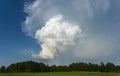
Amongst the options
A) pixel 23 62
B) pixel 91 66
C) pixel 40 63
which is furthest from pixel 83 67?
pixel 23 62

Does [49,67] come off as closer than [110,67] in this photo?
Yes

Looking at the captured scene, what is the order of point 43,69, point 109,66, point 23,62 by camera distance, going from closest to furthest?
point 43,69 < point 23,62 < point 109,66

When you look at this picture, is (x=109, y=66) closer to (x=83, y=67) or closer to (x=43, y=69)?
(x=83, y=67)

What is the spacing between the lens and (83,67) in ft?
560

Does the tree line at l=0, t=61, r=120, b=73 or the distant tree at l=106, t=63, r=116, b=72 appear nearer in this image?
the tree line at l=0, t=61, r=120, b=73

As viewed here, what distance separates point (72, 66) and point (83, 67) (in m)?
8.98

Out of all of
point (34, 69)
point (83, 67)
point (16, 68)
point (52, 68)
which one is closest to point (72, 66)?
point (83, 67)

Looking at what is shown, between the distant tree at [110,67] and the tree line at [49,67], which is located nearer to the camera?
the tree line at [49,67]

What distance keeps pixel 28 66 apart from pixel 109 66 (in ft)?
217

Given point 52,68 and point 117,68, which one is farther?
point 117,68

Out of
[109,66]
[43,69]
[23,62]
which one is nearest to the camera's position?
[43,69]

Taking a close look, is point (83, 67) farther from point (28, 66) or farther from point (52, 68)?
point (28, 66)

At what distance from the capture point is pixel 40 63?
162 meters

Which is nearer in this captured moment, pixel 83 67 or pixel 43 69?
pixel 43 69
